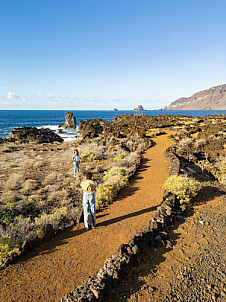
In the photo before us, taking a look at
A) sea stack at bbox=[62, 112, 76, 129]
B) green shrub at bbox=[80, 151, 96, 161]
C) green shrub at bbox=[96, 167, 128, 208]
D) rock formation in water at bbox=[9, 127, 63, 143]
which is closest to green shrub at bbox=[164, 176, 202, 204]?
green shrub at bbox=[96, 167, 128, 208]

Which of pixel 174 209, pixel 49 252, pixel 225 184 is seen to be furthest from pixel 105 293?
pixel 225 184

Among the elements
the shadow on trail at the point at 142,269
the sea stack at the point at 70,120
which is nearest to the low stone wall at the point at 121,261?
the shadow on trail at the point at 142,269

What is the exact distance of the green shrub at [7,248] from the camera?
4.35 metres

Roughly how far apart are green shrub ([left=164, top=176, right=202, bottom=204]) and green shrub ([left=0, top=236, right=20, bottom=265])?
603 cm

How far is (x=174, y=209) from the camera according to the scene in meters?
6.57

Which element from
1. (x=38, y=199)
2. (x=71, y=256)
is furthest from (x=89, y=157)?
(x=71, y=256)

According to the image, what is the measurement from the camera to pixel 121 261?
13.2ft

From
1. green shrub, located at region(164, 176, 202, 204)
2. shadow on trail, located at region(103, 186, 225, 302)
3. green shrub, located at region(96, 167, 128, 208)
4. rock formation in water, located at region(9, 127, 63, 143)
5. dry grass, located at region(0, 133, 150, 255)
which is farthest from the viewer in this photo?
rock formation in water, located at region(9, 127, 63, 143)

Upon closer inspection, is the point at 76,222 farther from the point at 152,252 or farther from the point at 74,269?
the point at 152,252

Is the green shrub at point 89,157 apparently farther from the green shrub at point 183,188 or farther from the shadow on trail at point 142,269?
the shadow on trail at point 142,269

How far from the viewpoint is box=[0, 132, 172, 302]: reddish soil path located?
3703 millimetres

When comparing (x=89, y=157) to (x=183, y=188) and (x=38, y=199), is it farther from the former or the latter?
(x=183, y=188)

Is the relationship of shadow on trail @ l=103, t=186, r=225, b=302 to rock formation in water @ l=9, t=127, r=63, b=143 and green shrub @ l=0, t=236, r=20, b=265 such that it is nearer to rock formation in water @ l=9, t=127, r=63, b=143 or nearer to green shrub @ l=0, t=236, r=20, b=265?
green shrub @ l=0, t=236, r=20, b=265

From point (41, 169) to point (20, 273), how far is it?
33.7 feet
